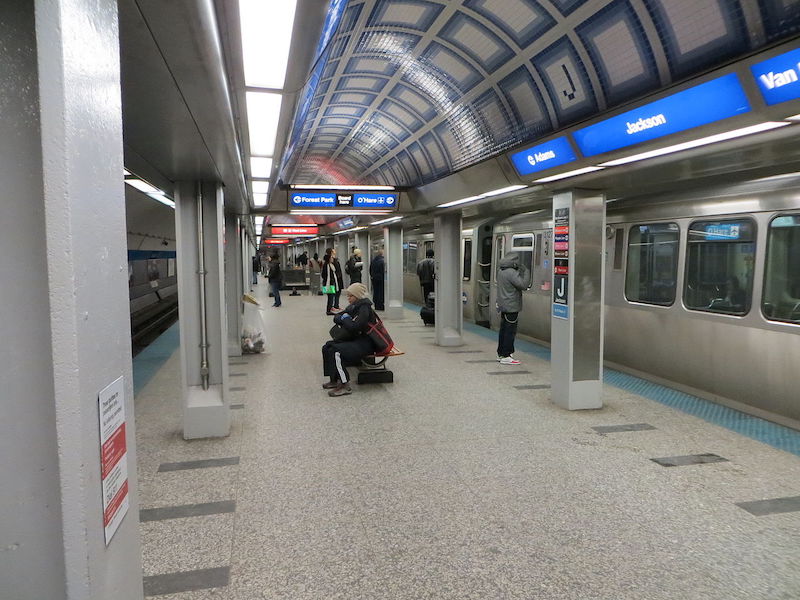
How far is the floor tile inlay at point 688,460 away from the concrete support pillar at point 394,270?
9.75 meters

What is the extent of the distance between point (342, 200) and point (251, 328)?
287 cm

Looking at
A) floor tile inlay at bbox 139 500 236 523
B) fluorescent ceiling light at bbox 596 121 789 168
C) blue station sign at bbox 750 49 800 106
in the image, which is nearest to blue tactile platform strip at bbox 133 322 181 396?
floor tile inlay at bbox 139 500 236 523

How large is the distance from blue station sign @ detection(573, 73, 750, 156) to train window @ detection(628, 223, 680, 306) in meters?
2.57

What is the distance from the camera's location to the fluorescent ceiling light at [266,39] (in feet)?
7.20

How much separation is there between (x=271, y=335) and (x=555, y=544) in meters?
9.00

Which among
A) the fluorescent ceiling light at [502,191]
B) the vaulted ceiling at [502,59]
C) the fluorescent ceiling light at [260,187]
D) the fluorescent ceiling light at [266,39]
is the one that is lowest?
the fluorescent ceiling light at [502,191]

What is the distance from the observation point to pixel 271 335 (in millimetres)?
11531

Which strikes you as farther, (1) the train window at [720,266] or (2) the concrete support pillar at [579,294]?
(2) the concrete support pillar at [579,294]

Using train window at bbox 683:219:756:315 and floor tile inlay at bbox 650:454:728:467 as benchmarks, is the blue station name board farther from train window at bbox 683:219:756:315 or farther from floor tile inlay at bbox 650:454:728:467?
floor tile inlay at bbox 650:454:728:467

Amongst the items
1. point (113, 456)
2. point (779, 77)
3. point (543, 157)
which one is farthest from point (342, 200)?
point (113, 456)

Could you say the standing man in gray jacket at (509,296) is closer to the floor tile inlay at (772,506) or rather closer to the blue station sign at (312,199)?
the blue station sign at (312,199)

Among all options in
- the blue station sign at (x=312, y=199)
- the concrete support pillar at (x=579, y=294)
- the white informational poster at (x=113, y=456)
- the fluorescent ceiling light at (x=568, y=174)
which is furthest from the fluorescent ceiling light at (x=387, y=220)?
the white informational poster at (x=113, y=456)

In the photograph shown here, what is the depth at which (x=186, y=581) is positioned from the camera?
2.96 m

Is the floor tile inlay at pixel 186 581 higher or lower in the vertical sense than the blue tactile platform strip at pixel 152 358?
lower
